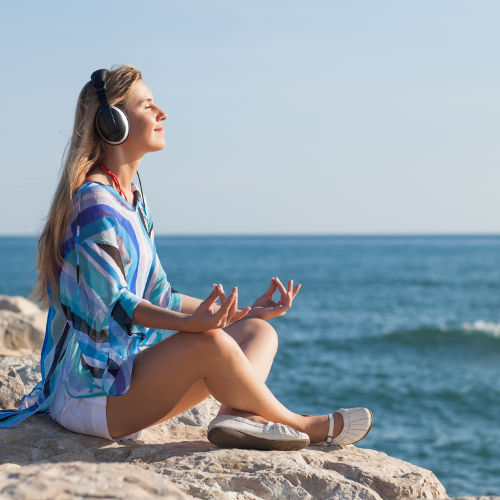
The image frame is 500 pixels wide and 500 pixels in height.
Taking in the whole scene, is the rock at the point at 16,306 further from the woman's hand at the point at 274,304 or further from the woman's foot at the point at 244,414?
the woman's foot at the point at 244,414

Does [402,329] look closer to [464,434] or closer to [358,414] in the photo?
[464,434]

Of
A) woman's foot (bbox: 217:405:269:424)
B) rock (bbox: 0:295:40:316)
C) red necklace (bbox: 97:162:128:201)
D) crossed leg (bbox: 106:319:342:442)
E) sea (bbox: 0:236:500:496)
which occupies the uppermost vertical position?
red necklace (bbox: 97:162:128:201)

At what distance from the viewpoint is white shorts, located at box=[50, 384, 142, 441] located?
2.67 meters

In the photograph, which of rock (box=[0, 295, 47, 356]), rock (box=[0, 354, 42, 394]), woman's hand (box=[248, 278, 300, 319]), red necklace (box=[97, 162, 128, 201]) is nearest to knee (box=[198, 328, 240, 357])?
woman's hand (box=[248, 278, 300, 319])

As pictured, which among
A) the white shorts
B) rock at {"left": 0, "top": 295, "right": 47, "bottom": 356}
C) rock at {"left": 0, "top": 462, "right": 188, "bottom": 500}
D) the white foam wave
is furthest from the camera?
the white foam wave

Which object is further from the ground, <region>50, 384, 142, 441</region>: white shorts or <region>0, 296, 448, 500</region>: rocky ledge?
<region>50, 384, 142, 441</region>: white shorts

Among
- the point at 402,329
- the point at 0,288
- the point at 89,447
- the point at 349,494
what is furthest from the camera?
the point at 0,288

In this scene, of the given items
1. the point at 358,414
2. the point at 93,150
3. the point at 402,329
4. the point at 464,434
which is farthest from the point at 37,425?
the point at 402,329

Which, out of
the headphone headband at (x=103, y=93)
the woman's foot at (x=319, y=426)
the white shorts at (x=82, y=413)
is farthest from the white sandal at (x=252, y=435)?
the headphone headband at (x=103, y=93)

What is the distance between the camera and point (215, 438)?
8.93ft

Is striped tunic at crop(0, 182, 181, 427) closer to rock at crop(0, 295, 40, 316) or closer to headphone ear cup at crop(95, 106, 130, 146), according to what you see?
headphone ear cup at crop(95, 106, 130, 146)

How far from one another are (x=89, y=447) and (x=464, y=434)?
915cm

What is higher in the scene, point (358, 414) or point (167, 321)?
point (167, 321)

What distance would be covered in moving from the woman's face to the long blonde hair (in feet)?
0.14
